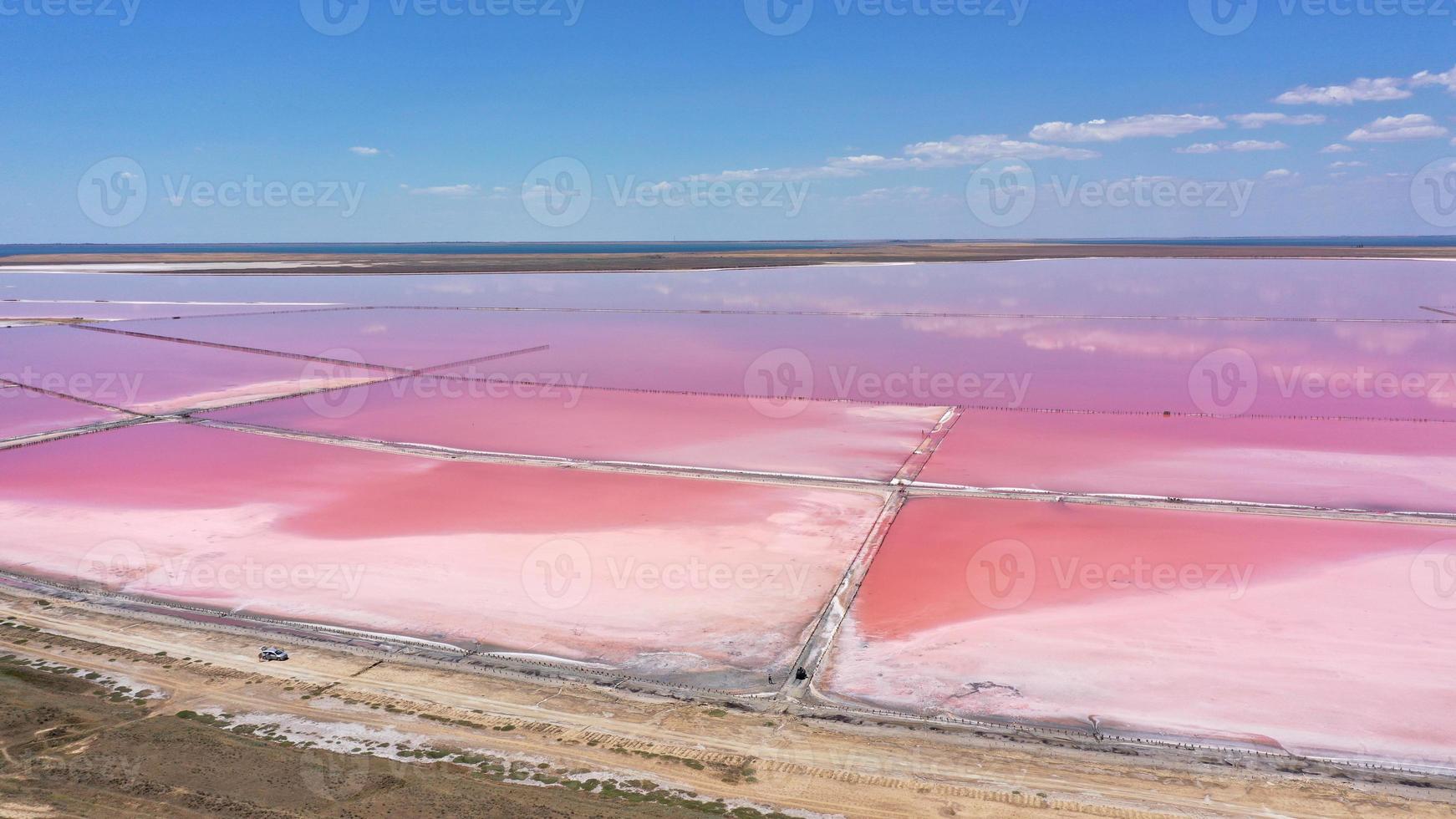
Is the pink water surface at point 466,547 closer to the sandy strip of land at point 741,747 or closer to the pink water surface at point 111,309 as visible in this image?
the sandy strip of land at point 741,747

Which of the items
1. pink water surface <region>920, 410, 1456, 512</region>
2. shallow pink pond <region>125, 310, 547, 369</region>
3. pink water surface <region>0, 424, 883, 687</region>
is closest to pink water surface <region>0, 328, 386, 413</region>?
shallow pink pond <region>125, 310, 547, 369</region>

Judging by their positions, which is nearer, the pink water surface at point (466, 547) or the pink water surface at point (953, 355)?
the pink water surface at point (466, 547)

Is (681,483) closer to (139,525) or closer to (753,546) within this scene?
(753,546)

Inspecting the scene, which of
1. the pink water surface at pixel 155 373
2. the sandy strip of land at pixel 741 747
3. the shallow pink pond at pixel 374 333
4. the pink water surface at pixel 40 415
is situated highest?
the shallow pink pond at pixel 374 333

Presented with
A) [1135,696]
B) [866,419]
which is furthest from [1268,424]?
[1135,696]

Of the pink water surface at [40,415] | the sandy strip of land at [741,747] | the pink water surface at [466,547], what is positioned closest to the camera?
the sandy strip of land at [741,747]

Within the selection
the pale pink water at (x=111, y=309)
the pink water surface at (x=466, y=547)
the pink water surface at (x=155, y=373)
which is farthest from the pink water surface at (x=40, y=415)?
the pale pink water at (x=111, y=309)

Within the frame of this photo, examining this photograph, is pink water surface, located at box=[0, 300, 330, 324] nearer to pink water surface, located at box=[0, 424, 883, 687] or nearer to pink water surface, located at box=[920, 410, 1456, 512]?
pink water surface, located at box=[0, 424, 883, 687]

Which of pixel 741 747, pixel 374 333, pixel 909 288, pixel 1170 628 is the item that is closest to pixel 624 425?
pixel 1170 628
